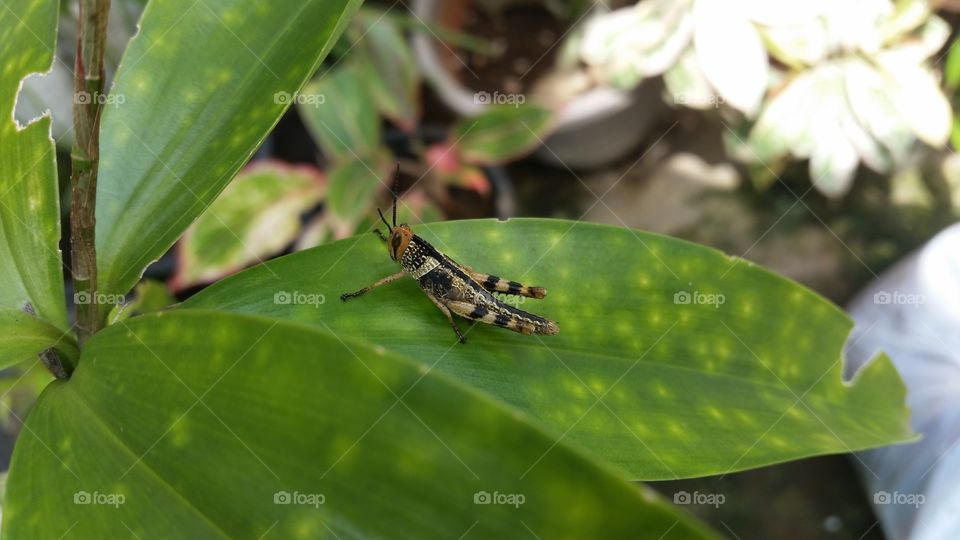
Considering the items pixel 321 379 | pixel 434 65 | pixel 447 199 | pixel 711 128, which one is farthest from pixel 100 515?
pixel 711 128

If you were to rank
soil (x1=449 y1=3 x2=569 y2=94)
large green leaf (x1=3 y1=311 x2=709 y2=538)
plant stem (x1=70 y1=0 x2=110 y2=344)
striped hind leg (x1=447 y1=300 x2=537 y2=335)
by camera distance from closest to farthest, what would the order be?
large green leaf (x1=3 y1=311 x2=709 y2=538), plant stem (x1=70 y1=0 x2=110 y2=344), striped hind leg (x1=447 y1=300 x2=537 y2=335), soil (x1=449 y1=3 x2=569 y2=94)

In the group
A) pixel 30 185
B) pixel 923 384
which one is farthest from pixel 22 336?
pixel 923 384

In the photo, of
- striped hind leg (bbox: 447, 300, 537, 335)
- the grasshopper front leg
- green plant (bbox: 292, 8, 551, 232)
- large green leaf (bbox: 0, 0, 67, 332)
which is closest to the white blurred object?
green plant (bbox: 292, 8, 551, 232)

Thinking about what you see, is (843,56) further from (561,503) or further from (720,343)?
(561,503)

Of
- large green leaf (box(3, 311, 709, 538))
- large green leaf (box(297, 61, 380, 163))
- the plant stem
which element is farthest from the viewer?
large green leaf (box(297, 61, 380, 163))

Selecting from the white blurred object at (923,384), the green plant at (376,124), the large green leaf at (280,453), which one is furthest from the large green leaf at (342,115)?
the white blurred object at (923,384)

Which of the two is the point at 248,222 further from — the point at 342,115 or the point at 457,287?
the point at 457,287

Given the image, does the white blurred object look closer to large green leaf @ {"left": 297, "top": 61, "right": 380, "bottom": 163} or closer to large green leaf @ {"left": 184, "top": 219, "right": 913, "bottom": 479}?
large green leaf @ {"left": 184, "top": 219, "right": 913, "bottom": 479}

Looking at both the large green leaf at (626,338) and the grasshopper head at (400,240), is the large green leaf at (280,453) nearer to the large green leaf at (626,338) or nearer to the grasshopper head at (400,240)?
the large green leaf at (626,338)
